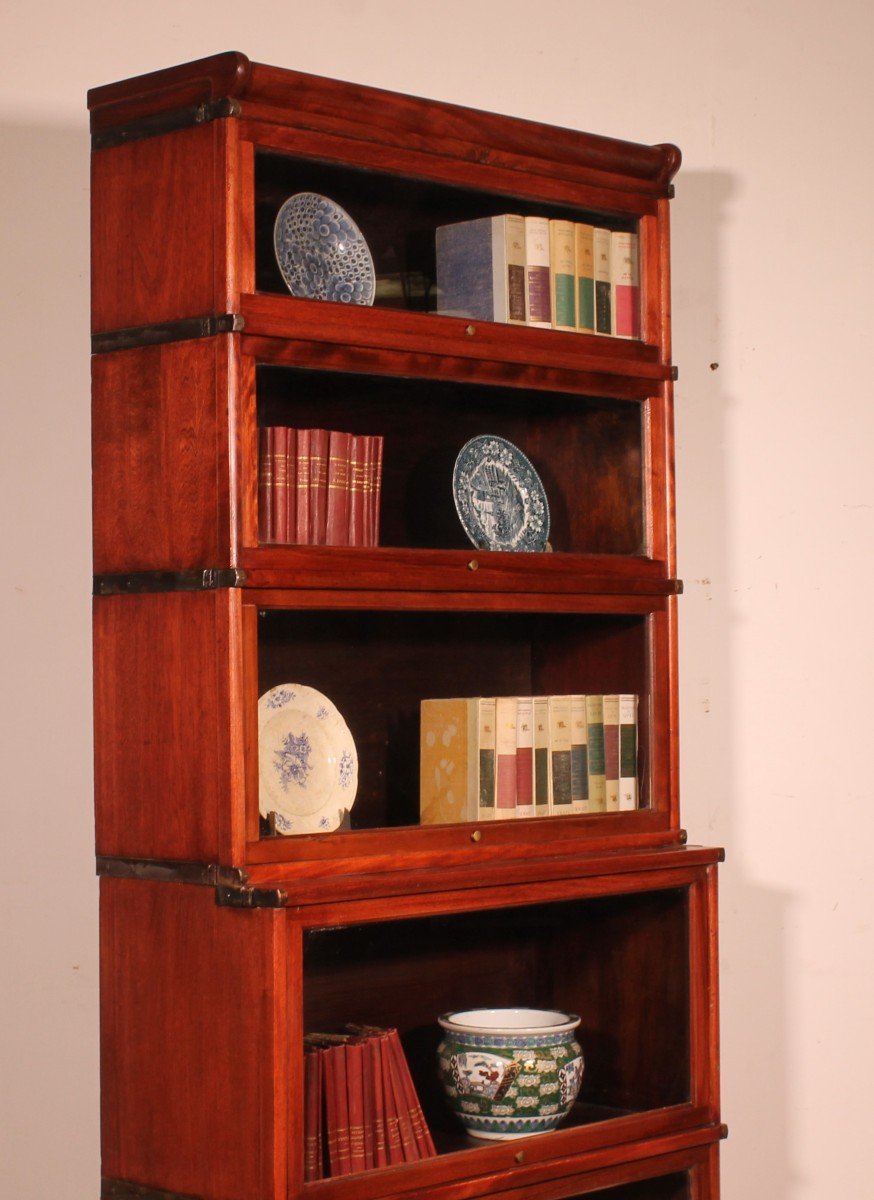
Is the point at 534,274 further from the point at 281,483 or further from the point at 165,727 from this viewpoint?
the point at 165,727

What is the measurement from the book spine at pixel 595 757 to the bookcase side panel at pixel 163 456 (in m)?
0.74

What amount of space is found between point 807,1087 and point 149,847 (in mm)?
1638

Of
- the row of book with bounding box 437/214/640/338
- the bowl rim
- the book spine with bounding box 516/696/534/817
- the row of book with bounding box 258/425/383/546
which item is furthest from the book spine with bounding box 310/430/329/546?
the bowl rim

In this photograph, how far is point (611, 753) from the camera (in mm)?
2762

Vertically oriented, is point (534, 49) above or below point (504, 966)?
above

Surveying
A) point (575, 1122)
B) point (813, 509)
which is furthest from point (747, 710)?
point (575, 1122)

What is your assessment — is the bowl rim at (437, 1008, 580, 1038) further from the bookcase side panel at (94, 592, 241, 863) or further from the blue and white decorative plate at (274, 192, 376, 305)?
the blue and white decorative plate at (274, 192, 376, 305)

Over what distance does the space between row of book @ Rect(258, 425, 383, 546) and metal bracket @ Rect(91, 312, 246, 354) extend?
0.16 metres

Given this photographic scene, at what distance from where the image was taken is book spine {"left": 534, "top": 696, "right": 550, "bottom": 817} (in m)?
2.67

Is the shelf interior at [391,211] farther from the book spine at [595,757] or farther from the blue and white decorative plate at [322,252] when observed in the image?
the book spine at [595,757]

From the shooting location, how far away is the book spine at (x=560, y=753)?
106 inches

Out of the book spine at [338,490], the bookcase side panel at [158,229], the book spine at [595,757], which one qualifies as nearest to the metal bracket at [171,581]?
the book spine at [338,490]

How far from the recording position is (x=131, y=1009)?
241cm

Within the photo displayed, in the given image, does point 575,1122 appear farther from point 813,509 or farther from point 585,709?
point 813,509
